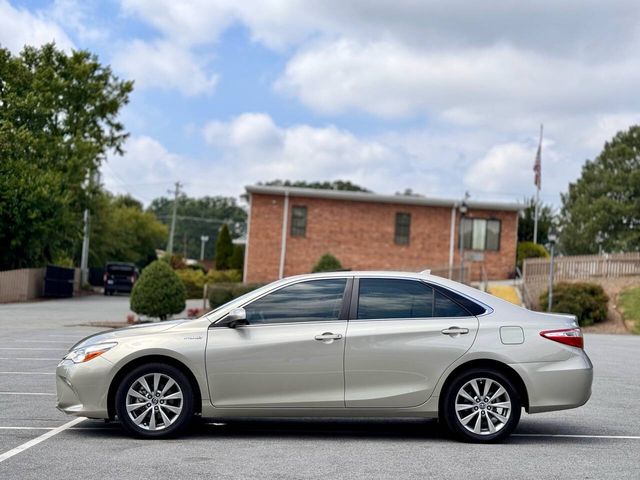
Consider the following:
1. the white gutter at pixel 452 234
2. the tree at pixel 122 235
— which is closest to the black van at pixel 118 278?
the tree at pixel 122 235

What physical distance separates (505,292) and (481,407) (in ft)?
111

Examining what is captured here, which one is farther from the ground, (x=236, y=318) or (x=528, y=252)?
(x=528, y=252)

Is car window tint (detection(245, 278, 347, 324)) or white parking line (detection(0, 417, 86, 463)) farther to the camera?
car window tint (detection(245, 278, 347, 324))

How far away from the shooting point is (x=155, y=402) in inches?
324

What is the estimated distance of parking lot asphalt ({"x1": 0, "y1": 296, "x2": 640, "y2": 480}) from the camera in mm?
6988

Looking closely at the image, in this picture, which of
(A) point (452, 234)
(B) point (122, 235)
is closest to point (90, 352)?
(A) point (452, 234)

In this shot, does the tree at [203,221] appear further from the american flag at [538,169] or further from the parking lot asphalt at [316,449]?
the parking lot asphalt at [316,449]

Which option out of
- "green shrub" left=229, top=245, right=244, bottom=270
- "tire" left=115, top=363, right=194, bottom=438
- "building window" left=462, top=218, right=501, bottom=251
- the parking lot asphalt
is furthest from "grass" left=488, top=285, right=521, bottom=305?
"tire" left=115, top=363, right=194, bottom=438

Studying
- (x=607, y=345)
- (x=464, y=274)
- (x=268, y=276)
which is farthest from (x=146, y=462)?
(x=268, y=276)

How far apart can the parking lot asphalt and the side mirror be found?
1.09m

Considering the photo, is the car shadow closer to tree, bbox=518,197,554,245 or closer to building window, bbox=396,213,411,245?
building window, bbox=396,213,411,245

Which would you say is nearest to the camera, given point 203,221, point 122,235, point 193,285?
point 193,285

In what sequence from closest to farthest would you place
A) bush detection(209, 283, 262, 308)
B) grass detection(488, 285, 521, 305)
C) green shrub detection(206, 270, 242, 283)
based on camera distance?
1. bush detection(209, 283, 262, 308)
2. grass detection(488, 285, 521, 305)
3. green shrub detection(206, 270, 242, 283)

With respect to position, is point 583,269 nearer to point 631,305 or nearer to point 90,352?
point 631,305
